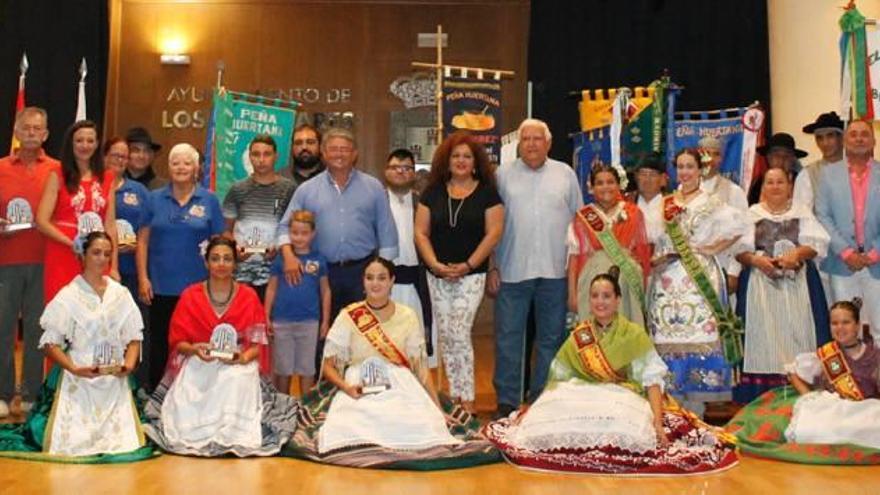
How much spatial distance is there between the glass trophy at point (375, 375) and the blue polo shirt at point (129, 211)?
1.49 meters

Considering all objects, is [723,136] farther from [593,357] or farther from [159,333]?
[159,333]

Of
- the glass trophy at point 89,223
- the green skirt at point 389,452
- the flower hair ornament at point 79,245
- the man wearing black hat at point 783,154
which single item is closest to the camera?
the green skirt at point 389,452

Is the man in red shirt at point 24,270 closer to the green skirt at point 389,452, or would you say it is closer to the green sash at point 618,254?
the green skirt at point 389,452

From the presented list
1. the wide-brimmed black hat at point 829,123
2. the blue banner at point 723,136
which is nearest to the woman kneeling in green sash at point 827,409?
the wide-brimmed black hat at point 829,123

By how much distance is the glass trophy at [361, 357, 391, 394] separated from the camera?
4.55 m

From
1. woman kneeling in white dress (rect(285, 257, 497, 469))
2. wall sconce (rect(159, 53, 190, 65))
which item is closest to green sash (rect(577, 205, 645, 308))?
woman kneeling in white dress (rect(285, 257, 497, 469))

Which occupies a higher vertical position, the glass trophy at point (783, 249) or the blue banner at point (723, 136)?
the blue banner at point (723, 136)

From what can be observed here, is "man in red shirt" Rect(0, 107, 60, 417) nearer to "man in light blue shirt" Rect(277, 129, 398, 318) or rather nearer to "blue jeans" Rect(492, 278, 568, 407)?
"man in light blue shirt" Rect(277, 129, 398, 318)

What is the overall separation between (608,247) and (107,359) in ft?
7.75

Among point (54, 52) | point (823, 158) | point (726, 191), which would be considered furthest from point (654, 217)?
point (54, 52)

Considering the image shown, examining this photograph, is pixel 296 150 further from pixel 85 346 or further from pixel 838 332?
pixel 838 332

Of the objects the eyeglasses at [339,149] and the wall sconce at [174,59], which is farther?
the wall sconce at [174,59]

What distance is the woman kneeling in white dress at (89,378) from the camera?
4398 millimetres

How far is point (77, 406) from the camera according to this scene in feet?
14.7
